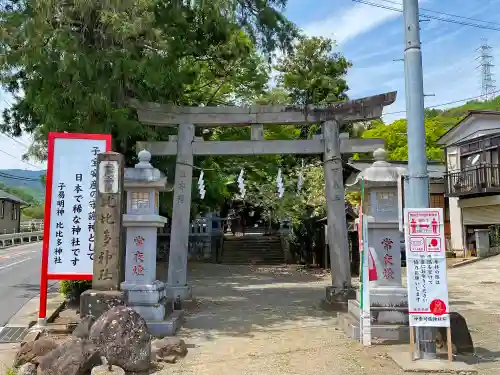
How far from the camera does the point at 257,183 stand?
25.6 meters

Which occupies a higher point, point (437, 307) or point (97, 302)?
point (437, 307)

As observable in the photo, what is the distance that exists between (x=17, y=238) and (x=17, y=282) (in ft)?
77.2

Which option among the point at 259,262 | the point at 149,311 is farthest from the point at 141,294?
the point at 259,262

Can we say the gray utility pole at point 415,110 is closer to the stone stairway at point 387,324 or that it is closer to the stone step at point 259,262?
the stone stairway at point 387,324

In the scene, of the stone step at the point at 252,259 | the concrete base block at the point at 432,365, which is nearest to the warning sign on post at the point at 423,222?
the concrete base block at the point at 432,365

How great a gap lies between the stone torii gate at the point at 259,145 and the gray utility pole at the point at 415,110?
4.11 meters

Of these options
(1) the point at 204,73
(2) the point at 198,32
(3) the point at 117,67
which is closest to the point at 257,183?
(1) the point at 204,73

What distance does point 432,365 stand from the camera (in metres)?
6.20

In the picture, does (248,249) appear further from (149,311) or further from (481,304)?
(149,311)

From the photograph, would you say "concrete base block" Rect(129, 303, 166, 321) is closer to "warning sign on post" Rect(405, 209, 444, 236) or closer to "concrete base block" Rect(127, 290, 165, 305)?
"concrete base block" Rect(127, 290, 165, 305)

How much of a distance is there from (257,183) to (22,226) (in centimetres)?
3634

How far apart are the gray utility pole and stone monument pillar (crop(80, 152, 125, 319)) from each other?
16.3 feet

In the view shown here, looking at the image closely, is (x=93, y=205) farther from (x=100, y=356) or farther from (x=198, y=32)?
(x=198, y=32)

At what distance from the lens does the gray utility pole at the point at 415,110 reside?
6695 millimetres
